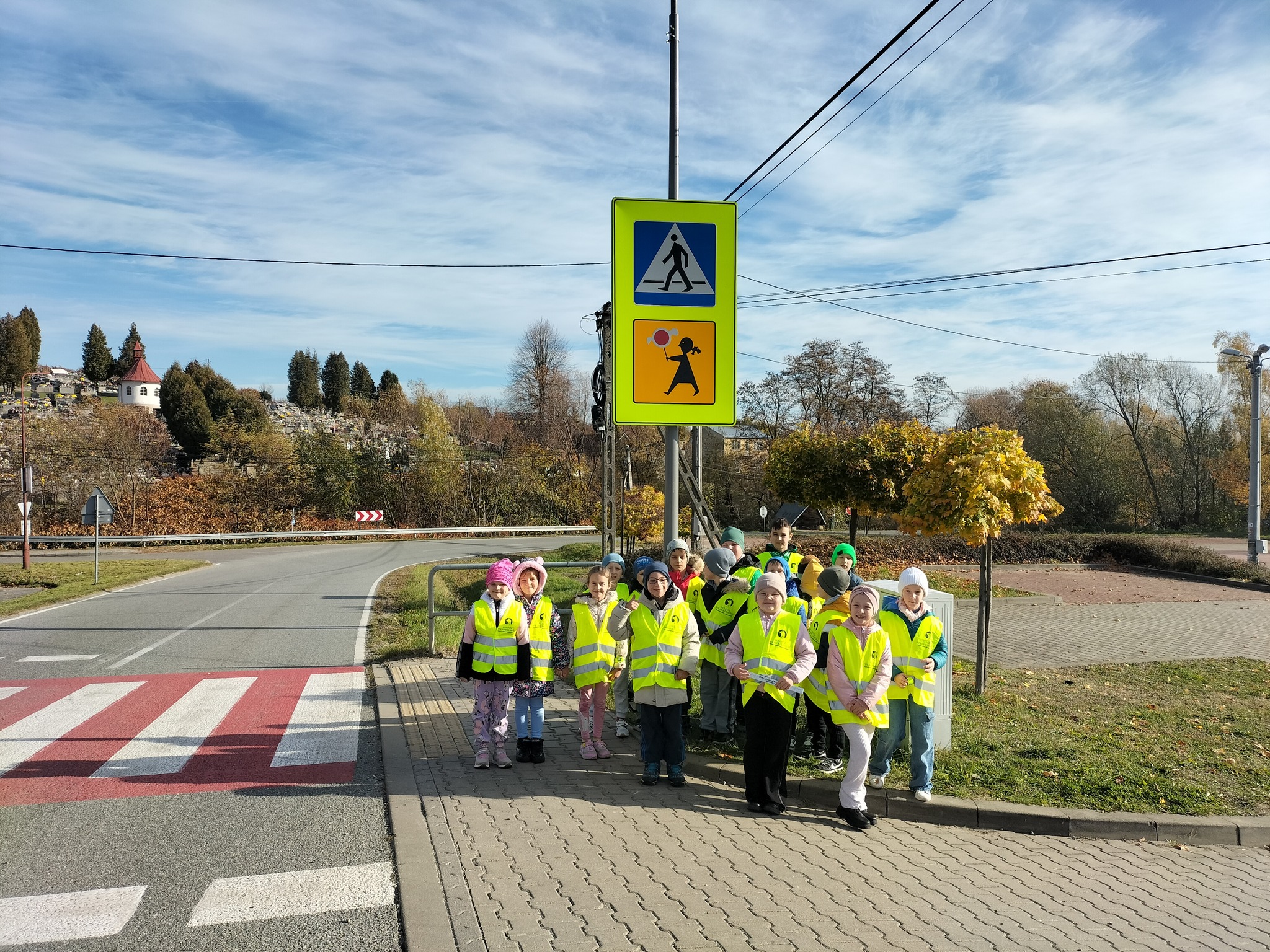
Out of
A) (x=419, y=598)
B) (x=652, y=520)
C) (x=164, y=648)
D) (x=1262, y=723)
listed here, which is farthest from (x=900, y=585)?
(x=652, y=520)

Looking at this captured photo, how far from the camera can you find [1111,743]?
720 centimetres

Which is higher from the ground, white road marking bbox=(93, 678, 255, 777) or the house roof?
the house roof

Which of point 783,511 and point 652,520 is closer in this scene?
point 652,520

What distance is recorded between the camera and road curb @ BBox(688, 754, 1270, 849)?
17.9ft

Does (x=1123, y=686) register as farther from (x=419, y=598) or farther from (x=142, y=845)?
(x=419, y=598)

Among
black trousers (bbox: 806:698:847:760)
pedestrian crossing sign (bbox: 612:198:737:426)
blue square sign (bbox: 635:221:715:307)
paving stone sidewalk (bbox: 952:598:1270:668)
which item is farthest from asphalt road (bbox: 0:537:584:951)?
paving stone sidewalk (bbox: 952:598:1270:668)

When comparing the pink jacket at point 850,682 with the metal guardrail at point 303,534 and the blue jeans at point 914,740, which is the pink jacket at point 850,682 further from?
the metal guardrail at point 303,534

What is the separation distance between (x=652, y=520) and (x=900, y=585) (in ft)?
58.2

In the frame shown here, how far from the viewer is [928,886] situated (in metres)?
4.57

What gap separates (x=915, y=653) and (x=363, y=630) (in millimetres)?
9940

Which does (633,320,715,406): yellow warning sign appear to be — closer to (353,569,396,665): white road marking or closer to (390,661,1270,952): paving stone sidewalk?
(390,661,1270,952): paving stone sidewalk

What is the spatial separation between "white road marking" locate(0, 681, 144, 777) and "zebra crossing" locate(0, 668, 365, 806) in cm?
2

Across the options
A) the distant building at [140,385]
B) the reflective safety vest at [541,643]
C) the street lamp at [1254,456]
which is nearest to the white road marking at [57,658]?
the reflective safety vest at [541,643]

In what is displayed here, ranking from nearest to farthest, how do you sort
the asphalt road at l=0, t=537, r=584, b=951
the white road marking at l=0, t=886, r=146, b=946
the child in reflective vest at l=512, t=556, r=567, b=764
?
the white road marking at l=0, t=886, r=146, b=946, the asphalt road at l=0, t=537, r=584, b=951, the child in reflective vest at l=512, t=556, r=567, b=764
